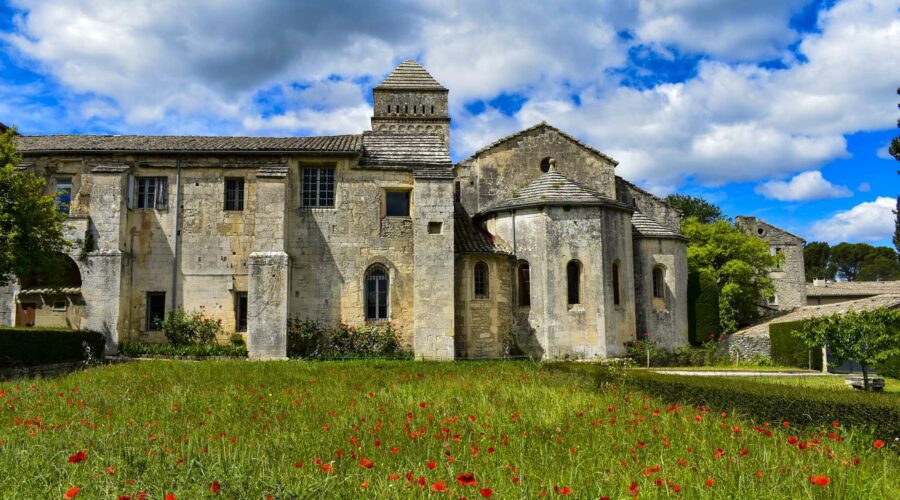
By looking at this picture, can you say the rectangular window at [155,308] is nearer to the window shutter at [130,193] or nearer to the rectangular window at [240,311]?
the rectangular window at [240,311]

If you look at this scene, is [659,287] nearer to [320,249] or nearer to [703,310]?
[703,310]

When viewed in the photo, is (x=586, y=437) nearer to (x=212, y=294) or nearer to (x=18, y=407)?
(x=18, y=407)

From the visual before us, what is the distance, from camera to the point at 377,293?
23.4 m

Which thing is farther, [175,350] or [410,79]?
[410,79]

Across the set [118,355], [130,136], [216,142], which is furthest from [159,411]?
[130,136]

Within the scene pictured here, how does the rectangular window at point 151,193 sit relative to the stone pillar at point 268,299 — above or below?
above

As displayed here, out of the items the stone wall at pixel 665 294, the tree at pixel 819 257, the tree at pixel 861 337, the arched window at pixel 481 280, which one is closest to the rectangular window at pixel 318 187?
the arched window at pixel 481 280

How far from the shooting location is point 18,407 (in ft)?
32.2

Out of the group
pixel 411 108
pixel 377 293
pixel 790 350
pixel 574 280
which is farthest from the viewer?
pixel 411 108

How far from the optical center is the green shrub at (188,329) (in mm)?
22297

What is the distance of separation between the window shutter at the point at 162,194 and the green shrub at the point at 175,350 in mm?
5316

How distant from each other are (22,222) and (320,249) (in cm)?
945

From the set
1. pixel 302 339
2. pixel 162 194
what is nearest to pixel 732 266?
pixel 302 339

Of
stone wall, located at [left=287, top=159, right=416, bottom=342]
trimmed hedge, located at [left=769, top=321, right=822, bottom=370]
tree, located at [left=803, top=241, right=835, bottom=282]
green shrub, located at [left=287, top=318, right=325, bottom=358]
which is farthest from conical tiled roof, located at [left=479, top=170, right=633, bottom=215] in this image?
tree, located at [left=803, top=241, right=835, bottom=282]
